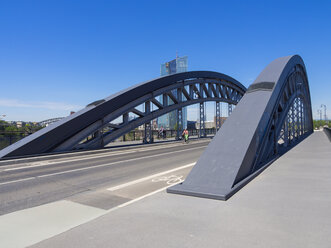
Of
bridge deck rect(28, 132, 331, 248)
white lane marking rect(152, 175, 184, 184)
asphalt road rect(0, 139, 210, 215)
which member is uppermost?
bridge deck rect(28, 132, 331, 248)

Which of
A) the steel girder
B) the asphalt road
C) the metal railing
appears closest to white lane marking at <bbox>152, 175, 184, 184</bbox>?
the asphalt road

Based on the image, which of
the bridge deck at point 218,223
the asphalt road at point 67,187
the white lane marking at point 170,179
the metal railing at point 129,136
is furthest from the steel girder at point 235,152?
the metal railing at point 129,136

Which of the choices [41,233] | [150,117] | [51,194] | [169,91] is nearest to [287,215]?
[41,233]

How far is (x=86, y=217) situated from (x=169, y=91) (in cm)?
2269

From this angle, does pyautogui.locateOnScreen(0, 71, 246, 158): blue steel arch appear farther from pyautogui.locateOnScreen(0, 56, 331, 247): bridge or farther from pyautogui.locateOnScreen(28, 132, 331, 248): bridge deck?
pyautogui.locateOnScreen(28, 132, 331, 248): bridge deck

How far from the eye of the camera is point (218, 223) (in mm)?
3424

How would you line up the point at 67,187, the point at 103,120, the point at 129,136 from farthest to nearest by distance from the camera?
the point at 129,136 → the point at 103,120 → the point at 67,187

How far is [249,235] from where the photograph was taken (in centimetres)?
303

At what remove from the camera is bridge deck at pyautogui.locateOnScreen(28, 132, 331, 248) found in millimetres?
2906

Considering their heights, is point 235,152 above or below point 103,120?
below

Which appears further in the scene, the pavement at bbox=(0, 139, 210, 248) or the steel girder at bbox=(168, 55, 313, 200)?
the steel girder at bbox=(168, 55, 313, 200)

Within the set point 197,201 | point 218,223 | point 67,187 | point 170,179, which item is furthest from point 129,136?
point 218,223

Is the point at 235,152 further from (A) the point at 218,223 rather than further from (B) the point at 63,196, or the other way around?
(B) the point at 63,196

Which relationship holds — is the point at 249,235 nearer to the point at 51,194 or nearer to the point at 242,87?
the point at 51,194
